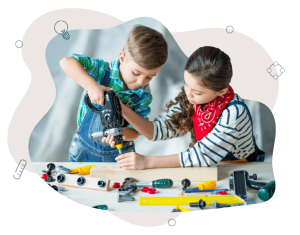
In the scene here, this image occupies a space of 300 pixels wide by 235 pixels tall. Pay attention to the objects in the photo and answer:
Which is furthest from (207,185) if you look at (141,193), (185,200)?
(141,193)

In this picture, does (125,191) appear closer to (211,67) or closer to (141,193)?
(141,193)

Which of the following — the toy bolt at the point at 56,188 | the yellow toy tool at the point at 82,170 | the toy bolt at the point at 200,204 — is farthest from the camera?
the yellow toy tool at the point at 82,170

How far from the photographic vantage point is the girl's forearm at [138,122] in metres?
1.24

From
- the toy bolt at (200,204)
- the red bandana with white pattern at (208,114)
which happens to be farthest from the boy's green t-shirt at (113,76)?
the toy bolt at (200,204)

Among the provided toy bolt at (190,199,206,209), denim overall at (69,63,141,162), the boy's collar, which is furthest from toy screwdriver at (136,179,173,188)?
the boy's collar

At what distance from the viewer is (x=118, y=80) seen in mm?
1204

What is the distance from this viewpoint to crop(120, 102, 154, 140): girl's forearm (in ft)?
4.07

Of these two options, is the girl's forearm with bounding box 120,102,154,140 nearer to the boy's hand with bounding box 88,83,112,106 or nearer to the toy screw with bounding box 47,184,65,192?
the boy's hand with bounding box 88,83,112,106

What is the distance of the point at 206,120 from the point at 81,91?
496 millimetres

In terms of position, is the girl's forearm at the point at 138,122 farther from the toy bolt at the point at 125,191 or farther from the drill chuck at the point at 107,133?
the toy bolt at the point at 125,191

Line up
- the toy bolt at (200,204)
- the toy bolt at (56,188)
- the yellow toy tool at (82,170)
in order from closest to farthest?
the toy bolt at (200,204) → the toy bolt at (56,188) → the yellow toy tool at (82,170)

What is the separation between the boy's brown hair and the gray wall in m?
0.05

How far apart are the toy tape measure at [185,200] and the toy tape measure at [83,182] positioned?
0.14 m

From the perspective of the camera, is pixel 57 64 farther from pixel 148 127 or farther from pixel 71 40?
pixel 148 127
